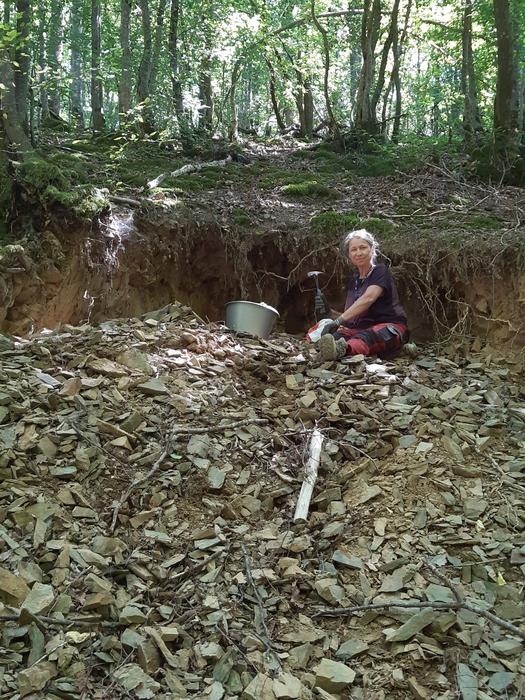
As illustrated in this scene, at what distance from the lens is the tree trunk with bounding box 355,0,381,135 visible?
31.3 feet

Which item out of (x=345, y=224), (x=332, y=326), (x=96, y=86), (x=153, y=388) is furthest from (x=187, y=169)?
(x=96, y=86)

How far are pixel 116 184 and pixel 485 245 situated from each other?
13.2ft

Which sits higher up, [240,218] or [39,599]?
[240,218]

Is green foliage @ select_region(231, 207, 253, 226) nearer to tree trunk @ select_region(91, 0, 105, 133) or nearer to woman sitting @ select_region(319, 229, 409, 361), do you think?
woman sitting @ select_region(319, 229, 409, 361)

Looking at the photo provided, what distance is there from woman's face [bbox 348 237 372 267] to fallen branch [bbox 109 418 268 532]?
191 cm

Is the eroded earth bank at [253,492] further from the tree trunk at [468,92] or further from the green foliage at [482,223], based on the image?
the tree trunk at [468,92]

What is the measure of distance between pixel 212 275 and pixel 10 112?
2.78m

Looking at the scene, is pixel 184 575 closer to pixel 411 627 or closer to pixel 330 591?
pixel 330 591

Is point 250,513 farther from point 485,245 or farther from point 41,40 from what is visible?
point 41,40

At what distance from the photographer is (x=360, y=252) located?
194 inches

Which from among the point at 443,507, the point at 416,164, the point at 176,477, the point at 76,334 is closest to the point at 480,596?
the point at 443,507

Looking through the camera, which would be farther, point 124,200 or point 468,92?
point 468,92

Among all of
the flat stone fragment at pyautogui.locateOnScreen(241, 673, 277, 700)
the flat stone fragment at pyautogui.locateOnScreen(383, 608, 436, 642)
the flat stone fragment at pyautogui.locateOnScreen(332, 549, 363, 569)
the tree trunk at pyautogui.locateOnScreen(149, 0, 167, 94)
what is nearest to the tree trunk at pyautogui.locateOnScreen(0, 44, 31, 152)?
the tree trunk at pyautogui.locateOnScreen(149, 0, 167, 94)

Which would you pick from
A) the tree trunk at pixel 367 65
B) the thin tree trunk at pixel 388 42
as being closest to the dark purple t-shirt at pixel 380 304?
the tree trunk at pixel 367 65
